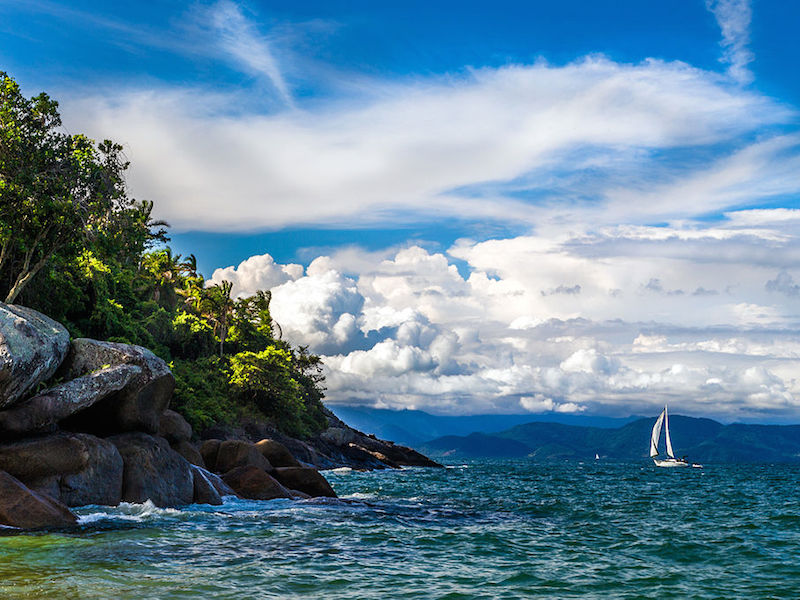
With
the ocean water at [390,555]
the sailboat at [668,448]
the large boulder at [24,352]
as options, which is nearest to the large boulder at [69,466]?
the ocean water at [390,555]

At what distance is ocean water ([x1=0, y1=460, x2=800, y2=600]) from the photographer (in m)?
14.1

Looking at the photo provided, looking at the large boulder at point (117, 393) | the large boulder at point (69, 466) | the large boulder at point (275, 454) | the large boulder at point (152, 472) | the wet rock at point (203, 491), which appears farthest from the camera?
the large boulder at point (275, 454)

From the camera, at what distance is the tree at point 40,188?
91.2 feet

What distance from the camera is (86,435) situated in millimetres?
23531

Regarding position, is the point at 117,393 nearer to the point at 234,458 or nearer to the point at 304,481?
the point at 234,458

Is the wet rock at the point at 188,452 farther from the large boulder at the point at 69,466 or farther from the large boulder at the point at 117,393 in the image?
the large boulder at the point at 69,466

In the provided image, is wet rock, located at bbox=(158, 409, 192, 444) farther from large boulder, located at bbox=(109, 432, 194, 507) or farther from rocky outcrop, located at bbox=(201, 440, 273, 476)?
rocky outcrop, located at bbox=(201, 440, 273, 476)

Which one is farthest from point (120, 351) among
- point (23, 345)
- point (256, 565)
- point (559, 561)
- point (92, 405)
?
point (559, 561)

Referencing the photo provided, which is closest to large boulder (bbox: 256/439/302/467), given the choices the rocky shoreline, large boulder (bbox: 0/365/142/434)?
the rocky shoreline

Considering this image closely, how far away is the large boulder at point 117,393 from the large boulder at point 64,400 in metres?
0.51

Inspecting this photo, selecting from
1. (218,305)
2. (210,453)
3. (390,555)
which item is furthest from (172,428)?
(218,305)

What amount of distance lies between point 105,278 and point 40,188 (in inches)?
718

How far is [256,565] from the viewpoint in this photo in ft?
52.7

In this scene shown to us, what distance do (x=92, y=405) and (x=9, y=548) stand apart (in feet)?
30.7
